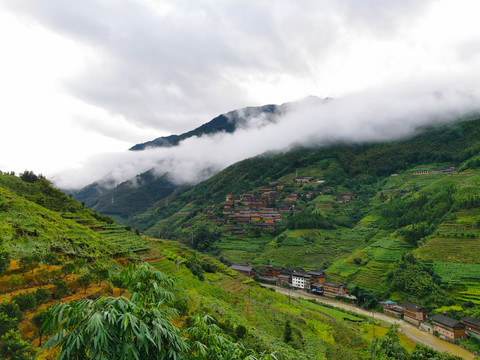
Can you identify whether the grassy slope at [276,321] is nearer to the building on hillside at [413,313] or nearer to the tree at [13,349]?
the building on hillside at [413,313]

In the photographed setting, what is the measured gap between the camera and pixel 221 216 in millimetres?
106750

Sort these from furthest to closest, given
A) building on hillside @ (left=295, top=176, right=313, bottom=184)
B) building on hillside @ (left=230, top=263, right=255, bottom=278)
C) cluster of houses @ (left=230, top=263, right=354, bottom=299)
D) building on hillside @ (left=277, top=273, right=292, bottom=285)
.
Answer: building on hillside @ (left=295, top=176, right=313, bottom=184), building on hillside @ (left=277, top=273, right=292, bottom=285), building on hillside @ (left=230, top=263, right=255, bottom=278), cluster of houses @ (left=230, top=263, right=354, bottom=299)

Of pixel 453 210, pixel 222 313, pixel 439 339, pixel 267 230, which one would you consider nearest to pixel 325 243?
pixel 267 230

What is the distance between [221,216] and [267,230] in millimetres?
25810

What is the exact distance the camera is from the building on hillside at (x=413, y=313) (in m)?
40.8

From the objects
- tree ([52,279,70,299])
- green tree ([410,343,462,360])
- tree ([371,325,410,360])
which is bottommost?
green tree ([410,343,462,360])

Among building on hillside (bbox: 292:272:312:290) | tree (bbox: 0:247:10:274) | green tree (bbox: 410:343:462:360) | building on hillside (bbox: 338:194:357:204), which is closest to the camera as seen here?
tree (bbox: 0:247:10:274)

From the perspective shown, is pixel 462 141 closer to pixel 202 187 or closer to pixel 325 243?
pixel 325 243

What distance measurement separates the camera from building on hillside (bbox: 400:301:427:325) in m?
40.8

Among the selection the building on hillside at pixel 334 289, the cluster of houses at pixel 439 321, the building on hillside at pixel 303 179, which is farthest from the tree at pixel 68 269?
the building on hillside at pixel 303 179

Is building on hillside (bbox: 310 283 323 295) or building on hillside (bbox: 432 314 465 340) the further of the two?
building on hillside (bbox: 310 283 323 295)

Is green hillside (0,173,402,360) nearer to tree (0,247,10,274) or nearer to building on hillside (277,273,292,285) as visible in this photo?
tree (0,247,10,274)

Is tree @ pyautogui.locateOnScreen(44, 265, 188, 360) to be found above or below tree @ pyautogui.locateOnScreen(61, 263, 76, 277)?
above

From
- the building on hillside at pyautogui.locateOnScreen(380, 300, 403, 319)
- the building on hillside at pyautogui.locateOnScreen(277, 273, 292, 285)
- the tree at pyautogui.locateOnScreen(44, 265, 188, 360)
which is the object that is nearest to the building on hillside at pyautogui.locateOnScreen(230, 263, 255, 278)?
the building on hillside at pyautogui.locateOnScreen(277, 273, 292, 285)
